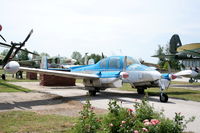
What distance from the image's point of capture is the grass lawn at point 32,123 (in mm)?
5699

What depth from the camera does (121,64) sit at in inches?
546

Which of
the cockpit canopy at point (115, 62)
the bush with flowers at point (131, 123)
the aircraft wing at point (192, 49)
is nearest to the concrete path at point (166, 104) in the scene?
the bush with flowers at point (131, 123)

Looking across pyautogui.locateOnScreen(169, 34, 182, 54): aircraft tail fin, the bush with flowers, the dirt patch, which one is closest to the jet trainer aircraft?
the dirt patch

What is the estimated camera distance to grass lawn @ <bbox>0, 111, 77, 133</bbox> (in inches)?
224

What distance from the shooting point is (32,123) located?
20.9 ft

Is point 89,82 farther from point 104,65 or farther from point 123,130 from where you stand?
point 123,130

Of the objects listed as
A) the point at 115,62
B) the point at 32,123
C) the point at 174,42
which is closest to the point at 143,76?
the point at 115,62

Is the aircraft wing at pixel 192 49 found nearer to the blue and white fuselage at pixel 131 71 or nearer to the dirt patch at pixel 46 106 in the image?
the blue and white fuselage at pixel 131 71

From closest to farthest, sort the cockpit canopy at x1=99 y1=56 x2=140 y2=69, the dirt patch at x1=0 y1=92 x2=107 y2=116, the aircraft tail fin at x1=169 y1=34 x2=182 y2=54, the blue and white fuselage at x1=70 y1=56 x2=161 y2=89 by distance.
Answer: the dirt patch at x1=0 y1=92 x2=107 y2=116 < the blue and white fuselage at x1=70 y1=56 x2=161 y2=89 < the cockpit canopy at x1=99 y1=56 x2=140 y2=69 < the aircraft tail fin at x1=169 y1=34 x2=182 y2=54

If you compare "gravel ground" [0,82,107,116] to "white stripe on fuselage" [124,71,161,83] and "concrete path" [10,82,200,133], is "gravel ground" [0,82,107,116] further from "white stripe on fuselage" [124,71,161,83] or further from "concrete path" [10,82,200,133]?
"white stripe on fuselage" [124,71,161,83]

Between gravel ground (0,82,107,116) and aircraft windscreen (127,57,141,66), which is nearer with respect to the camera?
gravel ground (0,82,107,116)

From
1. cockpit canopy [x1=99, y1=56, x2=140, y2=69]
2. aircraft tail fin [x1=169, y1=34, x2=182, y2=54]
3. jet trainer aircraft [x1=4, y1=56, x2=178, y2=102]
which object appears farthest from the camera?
aircraft tail fin [x1=169, y1=34, x2=182, y2=54]

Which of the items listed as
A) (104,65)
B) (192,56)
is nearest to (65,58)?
(192,56)

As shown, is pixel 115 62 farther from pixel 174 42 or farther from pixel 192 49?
pixel 174 42
